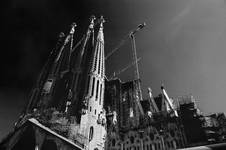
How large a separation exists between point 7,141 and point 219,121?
37203 mm

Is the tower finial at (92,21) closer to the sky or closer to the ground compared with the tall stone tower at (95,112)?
closer to the sky

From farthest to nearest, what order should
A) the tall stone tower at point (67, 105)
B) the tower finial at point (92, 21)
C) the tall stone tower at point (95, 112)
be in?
the tower finial at point (92, 21), the tall stone tower at point (95, 112), the tall stone tower at point (67, 105)

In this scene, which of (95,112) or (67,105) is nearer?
(95,112)

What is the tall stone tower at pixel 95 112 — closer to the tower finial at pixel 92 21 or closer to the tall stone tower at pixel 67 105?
the tall stone tower at pixel 67 105

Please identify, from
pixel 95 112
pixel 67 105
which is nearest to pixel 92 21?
pixel 67 105

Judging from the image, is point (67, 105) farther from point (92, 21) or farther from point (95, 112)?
point (92, 21)

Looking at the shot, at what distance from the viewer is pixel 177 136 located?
40.5 metres

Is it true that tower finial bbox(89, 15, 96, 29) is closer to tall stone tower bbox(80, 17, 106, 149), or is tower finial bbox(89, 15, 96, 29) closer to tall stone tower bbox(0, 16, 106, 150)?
tall stone tower bbox(0, 16, 106, 150)

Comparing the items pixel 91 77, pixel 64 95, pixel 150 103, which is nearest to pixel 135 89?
pixel 150 103

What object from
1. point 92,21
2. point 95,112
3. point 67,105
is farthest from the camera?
point 92,21

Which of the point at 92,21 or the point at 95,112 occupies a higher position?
the point at 92,21

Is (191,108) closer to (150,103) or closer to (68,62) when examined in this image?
(150,103)

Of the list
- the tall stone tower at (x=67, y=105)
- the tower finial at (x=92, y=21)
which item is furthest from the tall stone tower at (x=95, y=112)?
the tower finial at (x=92, y=21)

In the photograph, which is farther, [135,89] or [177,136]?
[135,89]
